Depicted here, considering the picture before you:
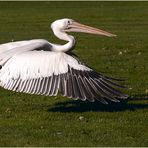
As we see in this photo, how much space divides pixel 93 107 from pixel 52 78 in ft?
3.89

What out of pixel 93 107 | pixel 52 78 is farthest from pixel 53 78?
pixel 93 107

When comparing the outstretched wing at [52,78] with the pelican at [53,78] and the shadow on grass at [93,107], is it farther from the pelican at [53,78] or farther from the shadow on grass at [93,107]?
the shadow on grass at [93,107]

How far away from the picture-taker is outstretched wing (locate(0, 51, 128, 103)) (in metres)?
8.59

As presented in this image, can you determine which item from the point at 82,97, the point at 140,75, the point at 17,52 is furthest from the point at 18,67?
the point at 140,75

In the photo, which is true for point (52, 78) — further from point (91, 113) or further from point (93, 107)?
point (93, 107)

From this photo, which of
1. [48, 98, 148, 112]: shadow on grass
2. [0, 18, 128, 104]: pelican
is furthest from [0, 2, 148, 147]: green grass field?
[0, 18, 128, 104]: pelican

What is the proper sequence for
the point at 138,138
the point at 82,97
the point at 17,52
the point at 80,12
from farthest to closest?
1. the point at 80,12
2. the point at 17,52
3. the point at 82,97
4. the point at 138,138

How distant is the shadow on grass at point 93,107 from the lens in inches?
370

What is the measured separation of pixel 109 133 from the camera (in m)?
7.94

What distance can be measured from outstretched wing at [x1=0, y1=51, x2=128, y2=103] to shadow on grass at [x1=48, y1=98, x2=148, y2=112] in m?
0.74

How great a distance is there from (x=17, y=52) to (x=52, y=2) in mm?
31186

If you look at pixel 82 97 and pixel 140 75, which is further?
pixel 140 75

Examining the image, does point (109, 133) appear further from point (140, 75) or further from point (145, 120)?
point (140, 75)

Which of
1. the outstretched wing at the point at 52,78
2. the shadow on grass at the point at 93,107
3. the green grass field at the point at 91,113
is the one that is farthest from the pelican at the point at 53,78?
the shadow on grass at the point at 93,107
